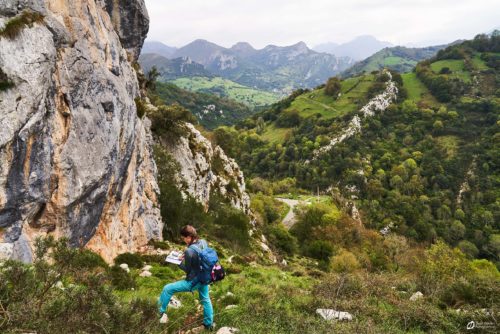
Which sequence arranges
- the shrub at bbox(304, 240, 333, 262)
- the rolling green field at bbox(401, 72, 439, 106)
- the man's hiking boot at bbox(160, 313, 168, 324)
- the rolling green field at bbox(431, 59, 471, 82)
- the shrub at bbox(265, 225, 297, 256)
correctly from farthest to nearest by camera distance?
1. the rolling green field at bbox(431, 59, 471, 82)
2. the rolling green field at bbox(401, 72, 439, 106)
3. the shrub at bbox(304, 240, 333, 262)
4. the shrub at bbox(265, 225, 297, 256)
5. the man's hiking boot at bbox(160, 313, 168, 324)

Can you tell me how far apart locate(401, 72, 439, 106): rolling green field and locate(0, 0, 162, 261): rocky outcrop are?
156 m

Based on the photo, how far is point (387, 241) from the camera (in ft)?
232

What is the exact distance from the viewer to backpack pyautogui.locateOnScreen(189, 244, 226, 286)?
841 cm

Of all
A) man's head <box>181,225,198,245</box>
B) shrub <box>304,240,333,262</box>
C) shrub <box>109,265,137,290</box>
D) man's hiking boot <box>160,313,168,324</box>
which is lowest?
shrub <box>304,240,333,262</box>

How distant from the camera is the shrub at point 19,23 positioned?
11341 millimetres

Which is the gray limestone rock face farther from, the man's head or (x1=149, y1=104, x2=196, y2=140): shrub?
the man's head

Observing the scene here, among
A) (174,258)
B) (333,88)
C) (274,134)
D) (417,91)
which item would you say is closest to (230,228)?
(174,258)

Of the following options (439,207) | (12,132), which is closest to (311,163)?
(439,207)

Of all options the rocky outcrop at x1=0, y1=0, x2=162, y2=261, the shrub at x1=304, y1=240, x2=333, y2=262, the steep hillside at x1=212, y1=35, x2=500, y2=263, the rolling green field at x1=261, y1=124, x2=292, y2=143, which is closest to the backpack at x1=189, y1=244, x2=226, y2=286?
the rocky outcrop at x1=0, y1=0, x2=162, y2=261

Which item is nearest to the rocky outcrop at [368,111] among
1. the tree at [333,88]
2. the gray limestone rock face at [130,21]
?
the tree at [333,88]

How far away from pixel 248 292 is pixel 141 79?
30.2 metres

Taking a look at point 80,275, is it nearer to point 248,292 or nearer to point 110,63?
point 248,292

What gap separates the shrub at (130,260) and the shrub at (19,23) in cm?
1240

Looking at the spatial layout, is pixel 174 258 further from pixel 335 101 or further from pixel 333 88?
pixel 333 88
